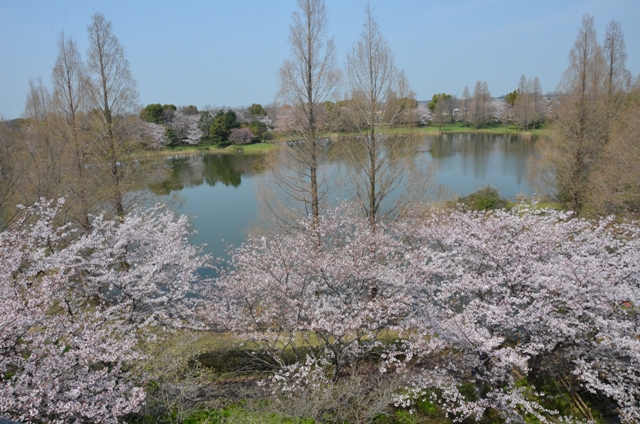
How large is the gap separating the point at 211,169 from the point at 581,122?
90.7 ft

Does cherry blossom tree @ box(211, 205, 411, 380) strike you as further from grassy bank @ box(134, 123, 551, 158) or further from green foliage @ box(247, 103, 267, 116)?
green foliage @ box(247, 103, 267, 116)

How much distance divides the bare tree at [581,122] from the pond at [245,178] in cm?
550

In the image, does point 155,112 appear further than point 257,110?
No

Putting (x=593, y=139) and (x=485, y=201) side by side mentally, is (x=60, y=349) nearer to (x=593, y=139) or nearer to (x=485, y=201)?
(x=485, y=201)

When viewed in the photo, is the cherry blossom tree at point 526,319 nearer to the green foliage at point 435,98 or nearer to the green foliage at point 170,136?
the green foliage at point 170,136

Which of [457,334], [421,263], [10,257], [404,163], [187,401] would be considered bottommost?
[187,401]

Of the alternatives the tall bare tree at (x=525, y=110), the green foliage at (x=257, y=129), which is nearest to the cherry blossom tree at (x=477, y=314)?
the green foliage at (x=257, y=129)

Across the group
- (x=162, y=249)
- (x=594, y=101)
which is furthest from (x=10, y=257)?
(x=594, y=101)

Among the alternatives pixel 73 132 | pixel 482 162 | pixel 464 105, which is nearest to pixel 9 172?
pixel 73 132

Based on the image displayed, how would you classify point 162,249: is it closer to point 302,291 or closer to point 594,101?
point 302,291

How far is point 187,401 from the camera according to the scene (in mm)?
6617

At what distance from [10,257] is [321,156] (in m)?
7.87

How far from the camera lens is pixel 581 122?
15.9m

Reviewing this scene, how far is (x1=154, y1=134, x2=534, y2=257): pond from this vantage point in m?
18.2
